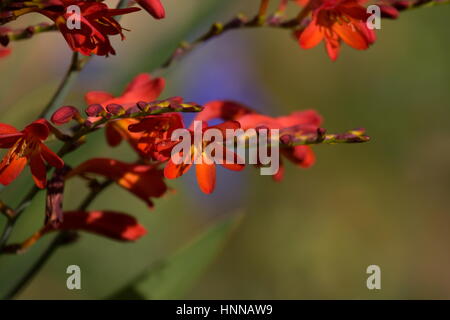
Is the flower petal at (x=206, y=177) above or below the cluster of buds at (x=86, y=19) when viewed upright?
below

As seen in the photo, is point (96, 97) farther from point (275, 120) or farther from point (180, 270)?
point (180, 270)

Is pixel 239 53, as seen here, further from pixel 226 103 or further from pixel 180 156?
pixel 180 156

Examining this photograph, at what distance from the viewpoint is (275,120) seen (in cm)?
64

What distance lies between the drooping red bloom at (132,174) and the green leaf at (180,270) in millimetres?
142

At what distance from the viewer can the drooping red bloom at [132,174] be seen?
0.61 meters

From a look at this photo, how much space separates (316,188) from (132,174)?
1509mm

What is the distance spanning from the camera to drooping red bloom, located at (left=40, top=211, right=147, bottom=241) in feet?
2.12

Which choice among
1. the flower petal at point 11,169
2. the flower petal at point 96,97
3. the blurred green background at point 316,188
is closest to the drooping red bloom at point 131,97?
the flower petal at point 96,97

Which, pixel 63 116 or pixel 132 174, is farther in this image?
pixel 132 174

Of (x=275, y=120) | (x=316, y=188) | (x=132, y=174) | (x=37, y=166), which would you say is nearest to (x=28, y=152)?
(x=37, y=166)

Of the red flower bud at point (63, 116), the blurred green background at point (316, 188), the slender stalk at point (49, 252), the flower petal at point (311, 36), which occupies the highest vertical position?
the blurred green background at point (316, 188)

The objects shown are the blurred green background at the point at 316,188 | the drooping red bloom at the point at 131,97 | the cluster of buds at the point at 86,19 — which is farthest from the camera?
the blurred green background at the point at 316,188

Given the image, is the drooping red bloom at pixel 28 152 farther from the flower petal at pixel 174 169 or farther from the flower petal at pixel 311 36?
the flower petal at pixel 311 36
